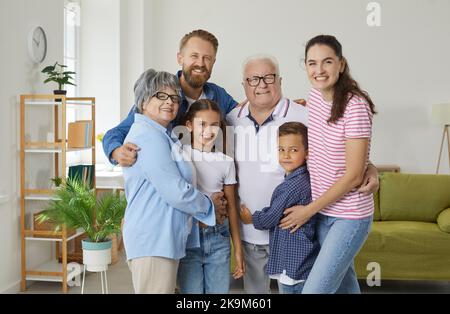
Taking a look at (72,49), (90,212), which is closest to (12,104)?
(90,212)

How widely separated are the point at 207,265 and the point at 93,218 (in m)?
1.63

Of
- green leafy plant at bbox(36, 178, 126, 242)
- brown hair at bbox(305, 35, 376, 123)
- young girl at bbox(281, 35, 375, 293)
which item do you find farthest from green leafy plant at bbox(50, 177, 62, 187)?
brown hair at bbox(305, 35, 376, 123)

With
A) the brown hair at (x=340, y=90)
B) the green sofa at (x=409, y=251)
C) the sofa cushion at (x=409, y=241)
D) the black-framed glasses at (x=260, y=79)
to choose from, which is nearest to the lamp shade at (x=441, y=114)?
the green sofa at (x=409, y=251)

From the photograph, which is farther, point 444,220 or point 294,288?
point 444,220

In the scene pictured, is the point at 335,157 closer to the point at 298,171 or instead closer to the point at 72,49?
the point at 298,171

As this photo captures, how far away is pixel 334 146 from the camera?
163 centimetres

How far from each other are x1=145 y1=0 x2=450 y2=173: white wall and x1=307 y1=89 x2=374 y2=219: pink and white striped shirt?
12.7 ft

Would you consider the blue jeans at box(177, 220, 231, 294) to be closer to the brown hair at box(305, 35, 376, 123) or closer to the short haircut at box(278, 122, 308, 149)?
the short haircut at box(278, 122, 308, 149)

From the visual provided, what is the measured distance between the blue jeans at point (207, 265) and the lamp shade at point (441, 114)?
3859 millimetres

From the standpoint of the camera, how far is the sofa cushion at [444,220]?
3.64 m

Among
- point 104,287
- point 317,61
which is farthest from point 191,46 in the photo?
point 104,287

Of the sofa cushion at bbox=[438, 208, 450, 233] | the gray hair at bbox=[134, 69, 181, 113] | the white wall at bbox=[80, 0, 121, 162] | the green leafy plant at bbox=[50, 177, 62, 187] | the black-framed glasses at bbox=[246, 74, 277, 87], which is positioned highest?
the white wall at bbox=[80, 0, 121, 162]

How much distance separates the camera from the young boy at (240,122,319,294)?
5.77ft
